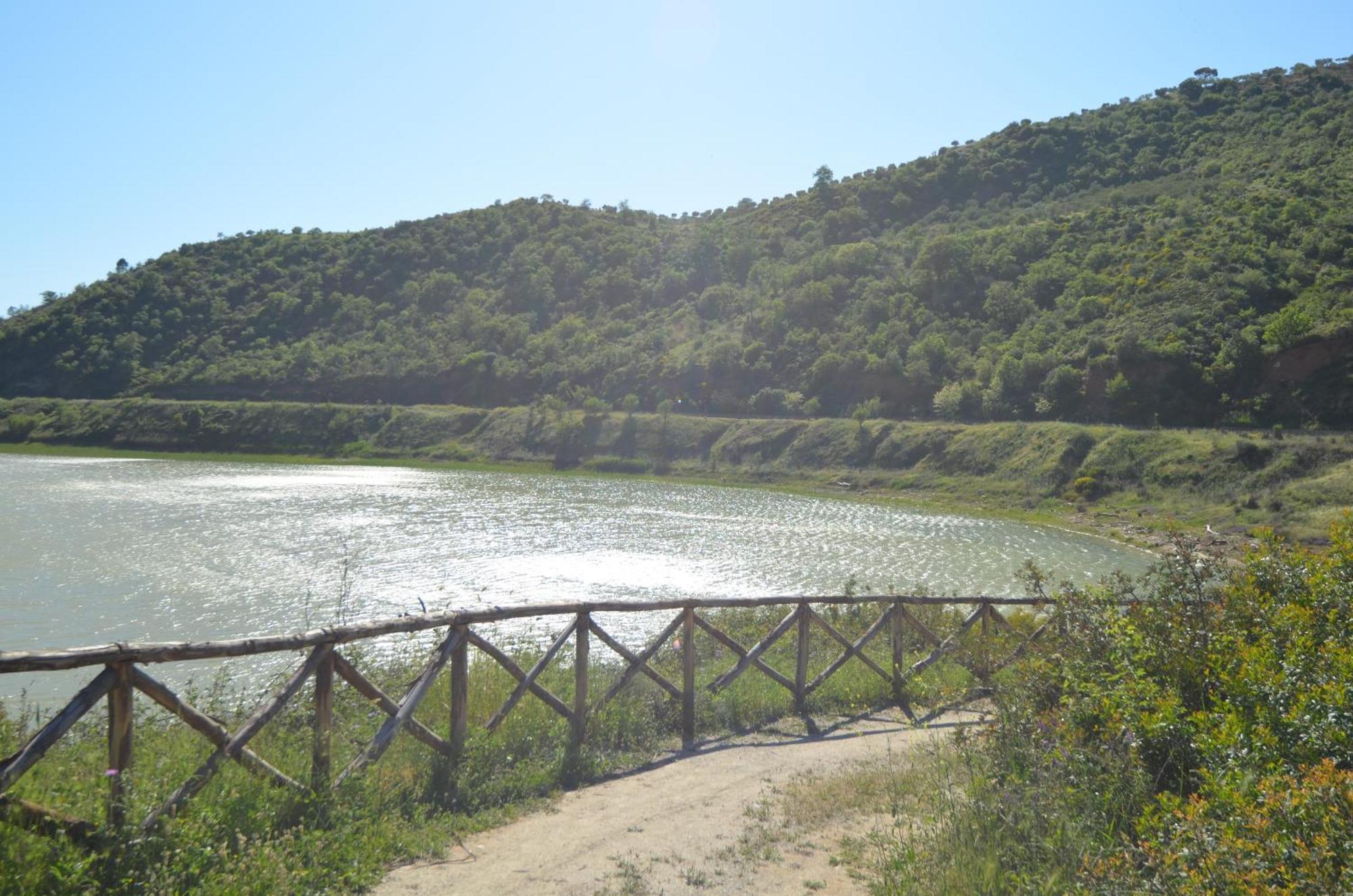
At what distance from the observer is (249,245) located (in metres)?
142

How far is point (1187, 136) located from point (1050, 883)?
12376 centimetres

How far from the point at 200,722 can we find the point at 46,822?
1023mm

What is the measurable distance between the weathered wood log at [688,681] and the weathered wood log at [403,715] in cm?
278

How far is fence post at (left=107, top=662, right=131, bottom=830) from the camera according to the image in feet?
17.5

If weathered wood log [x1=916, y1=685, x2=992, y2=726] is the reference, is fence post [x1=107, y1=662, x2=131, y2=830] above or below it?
above

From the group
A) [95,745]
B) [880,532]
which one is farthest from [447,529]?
[95,745]

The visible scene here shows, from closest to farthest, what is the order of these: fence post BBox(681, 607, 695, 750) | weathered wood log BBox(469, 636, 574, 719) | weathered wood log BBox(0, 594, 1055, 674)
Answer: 1. weathered wood log BBox(0, 594, 1055, 674)
2. weathered wood log BBox(469, 636, 574, 719)
3. fence post BBox(681, 607, 695, 750)

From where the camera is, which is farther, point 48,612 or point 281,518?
point 281,518

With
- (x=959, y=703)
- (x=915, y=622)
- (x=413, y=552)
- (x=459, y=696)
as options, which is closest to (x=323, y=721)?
(x=459, y=696)

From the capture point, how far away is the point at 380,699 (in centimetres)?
711

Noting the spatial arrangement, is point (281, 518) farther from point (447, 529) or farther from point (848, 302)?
point (848, 302)

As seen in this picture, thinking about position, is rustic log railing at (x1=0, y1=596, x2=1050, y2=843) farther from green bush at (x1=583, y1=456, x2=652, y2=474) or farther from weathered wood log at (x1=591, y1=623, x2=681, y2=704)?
green bush at (x1=583, y1=456, x2=652, y2=474)

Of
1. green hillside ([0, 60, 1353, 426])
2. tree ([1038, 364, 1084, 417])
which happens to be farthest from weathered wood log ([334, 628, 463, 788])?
tree ([1038, 364, 1084, 417])

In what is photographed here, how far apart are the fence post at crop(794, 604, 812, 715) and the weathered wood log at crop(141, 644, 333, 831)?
5.90 m
